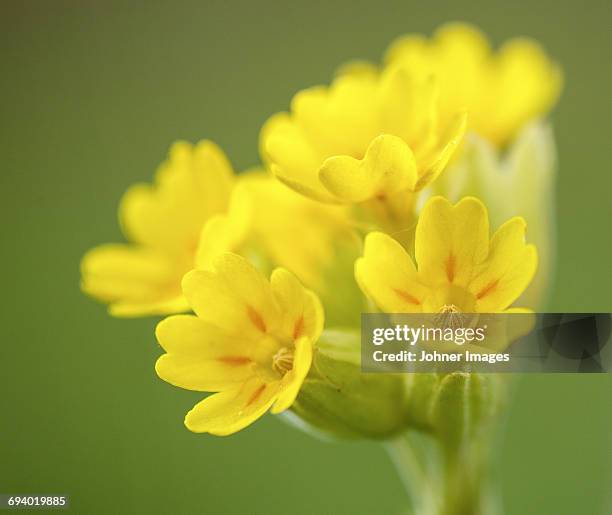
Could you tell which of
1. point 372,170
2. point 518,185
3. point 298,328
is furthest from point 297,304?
point 518,185

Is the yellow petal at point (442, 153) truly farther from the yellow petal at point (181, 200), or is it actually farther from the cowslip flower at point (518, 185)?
the yellow petal at point (181, 200)

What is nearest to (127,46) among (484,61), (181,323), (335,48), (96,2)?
(96,2)

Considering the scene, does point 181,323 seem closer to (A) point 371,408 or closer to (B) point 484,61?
(A) point 371,408

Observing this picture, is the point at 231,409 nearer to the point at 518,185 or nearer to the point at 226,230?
the point at 226,230

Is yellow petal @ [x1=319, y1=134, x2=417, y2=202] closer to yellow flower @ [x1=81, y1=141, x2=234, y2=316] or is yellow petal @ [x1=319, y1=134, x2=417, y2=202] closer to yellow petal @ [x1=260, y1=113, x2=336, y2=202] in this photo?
yellow petal @ [x1=260, y1=113, x2=336, y2=202]

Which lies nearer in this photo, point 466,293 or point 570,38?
point 466,293

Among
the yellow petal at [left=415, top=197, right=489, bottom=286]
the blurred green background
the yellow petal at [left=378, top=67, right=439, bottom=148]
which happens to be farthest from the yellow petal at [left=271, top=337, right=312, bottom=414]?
the blurred green background

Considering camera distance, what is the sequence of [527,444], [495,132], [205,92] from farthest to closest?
1. [205,92]
2. [527,444]
3. [495,132]
